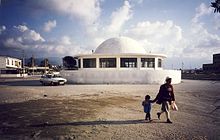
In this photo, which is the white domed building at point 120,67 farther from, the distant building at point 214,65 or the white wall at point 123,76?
the distant building at point 214,65

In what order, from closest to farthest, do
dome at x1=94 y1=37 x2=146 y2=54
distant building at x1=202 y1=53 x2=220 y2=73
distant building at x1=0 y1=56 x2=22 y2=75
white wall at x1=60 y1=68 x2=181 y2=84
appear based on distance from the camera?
1. white wall at x1=60 y1=68 x2=181 y2=84
2. dome at x1=94 y1=37 x2=146 y2=54
3. distant building at x1=0 y1=56 x2=22 y2=75
4. distant building at x1=202 y1=53 x2=220 y2=73

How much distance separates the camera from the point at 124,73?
90.8 ft

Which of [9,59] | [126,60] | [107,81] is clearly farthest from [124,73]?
[9,59]

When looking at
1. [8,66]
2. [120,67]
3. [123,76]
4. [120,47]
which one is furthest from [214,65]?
[8,66]

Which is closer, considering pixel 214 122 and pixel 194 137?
pixel 194 137

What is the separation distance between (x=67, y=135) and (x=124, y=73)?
70.6ft

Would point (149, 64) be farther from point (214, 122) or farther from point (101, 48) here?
point (214, 122)

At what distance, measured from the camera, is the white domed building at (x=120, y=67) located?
1096 inches

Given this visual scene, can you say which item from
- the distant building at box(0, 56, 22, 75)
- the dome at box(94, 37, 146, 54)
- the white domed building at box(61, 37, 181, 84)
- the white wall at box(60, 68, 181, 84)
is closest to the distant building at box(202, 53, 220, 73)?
the white domed building at box(61, 37, 181, 84)

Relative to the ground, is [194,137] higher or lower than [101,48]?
lower

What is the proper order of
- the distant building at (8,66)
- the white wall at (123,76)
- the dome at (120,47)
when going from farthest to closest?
the distant building at (8,66)
the dome at (120,47)
the white wall at (123,76)

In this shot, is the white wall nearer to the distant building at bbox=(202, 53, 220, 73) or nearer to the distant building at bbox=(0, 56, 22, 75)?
the distant building at bbox=(0, 56, 22, 75)

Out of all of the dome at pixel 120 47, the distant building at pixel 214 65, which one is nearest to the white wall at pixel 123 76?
the dome at pixel 120 47

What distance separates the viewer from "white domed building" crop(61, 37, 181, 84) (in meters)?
27.8
